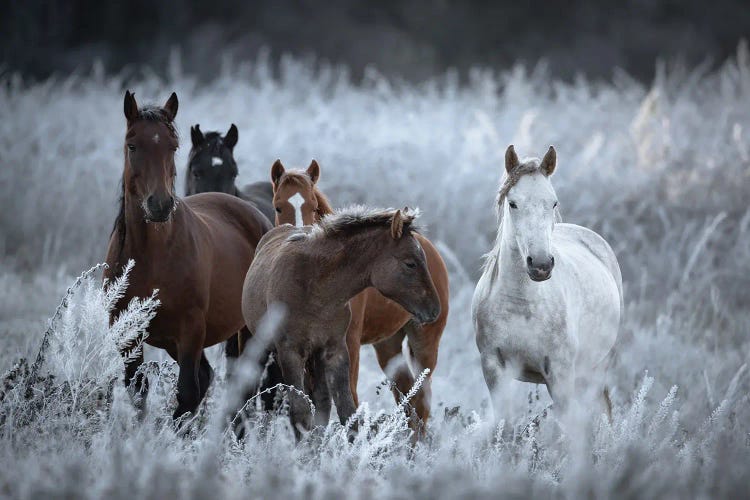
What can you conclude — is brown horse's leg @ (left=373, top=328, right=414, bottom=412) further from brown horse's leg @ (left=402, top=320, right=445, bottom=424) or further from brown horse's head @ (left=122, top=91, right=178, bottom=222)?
brown horse's head @ (left=122, top=91, right=178, bottom=222)

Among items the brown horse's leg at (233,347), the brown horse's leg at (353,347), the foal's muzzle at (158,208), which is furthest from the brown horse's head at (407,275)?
the brown horse's leg at (233,347)

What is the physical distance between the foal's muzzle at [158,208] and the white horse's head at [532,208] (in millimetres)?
1719

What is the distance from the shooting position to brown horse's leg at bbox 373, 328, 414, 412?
6734 millimetres

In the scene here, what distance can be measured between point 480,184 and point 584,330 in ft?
21.5

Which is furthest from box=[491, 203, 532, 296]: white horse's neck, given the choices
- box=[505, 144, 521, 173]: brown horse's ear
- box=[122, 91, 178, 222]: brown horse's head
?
box=[122, 91, 178, 222]: brown horse's head

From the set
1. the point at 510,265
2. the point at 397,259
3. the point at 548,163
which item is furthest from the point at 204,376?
the point at 548,163

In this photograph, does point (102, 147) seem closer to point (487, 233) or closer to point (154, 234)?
point (487, 233)

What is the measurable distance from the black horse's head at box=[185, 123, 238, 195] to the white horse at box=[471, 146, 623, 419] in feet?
8.31

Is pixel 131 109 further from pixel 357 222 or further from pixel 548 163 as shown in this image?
pixel 548 163

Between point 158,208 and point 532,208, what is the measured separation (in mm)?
1876

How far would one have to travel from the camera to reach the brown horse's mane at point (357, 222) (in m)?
5.06

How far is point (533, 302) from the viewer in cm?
541

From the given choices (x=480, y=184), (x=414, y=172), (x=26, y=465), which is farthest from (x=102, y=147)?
(x=26, y=465)

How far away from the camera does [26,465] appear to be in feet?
11.7
